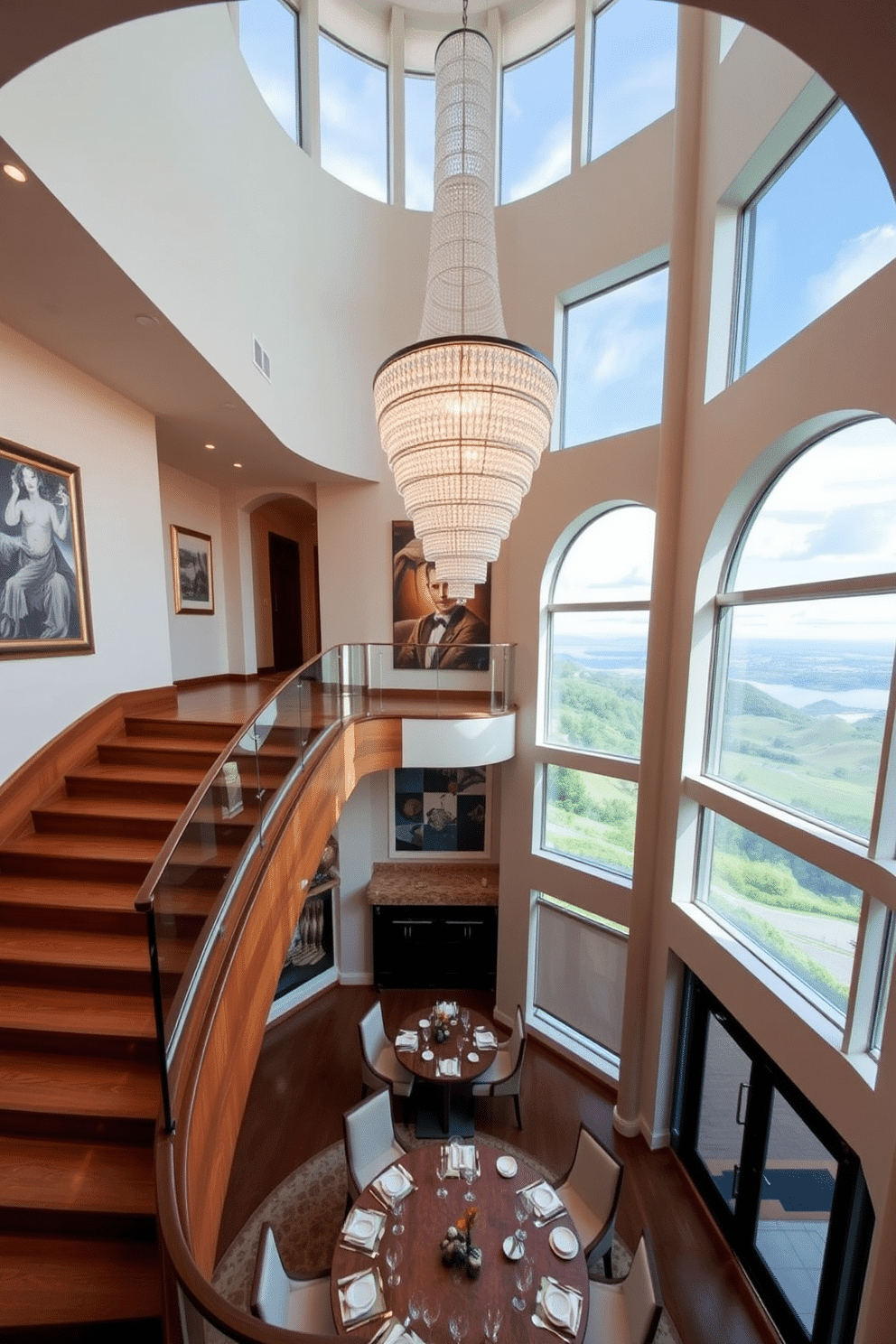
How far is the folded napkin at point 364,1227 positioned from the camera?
3627mm

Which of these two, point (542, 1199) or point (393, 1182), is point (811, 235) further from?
point (393, 1182)

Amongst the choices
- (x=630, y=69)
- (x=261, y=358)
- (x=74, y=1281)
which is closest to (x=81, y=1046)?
(x=74, y=1281)

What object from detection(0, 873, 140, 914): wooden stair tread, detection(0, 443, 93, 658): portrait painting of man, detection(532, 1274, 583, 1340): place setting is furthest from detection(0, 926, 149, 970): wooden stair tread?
detection(532, 1274, 583, 1340): place setting

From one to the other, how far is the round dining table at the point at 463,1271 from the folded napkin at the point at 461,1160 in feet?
0.16

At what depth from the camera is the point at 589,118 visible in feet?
22.0

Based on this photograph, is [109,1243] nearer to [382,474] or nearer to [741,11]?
[741,11]

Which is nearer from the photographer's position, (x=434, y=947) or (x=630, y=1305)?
(x=630, y=1305)

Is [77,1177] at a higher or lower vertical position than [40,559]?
lower

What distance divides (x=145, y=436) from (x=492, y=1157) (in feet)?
24.1

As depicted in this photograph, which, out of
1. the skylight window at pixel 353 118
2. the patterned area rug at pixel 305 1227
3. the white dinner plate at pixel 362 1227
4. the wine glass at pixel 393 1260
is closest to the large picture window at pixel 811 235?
the skylight window at pixel 353 118

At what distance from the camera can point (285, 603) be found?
416 inches

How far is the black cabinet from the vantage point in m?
8.21

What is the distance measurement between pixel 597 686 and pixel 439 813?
11.3 ft

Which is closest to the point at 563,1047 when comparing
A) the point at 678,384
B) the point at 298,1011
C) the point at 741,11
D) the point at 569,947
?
the point at 569,947
